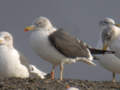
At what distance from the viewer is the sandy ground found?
35.3ft

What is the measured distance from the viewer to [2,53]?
12.3 metres

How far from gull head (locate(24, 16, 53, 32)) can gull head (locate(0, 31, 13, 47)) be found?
49 cm

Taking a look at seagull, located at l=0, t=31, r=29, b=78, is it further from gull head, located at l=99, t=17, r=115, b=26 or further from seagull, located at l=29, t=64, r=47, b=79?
gull head, located at l=99, t=17, r=115, b=26

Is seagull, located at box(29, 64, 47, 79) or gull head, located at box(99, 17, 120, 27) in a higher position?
gull head, located at box(99, 17, 120, 27)

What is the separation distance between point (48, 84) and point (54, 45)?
152cm

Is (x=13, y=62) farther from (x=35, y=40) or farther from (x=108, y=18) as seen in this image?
(x=108, y=18)

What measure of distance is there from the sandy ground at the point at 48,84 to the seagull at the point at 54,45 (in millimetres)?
774

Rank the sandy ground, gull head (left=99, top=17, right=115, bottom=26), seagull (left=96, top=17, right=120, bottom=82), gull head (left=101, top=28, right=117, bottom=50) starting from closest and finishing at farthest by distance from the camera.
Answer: the sandy ground, seagull (left=96, top=17, right=120, bottom=82), gull head (left=101, top=28, right=117, bottom=50), gull head (left=99, top=17, right=115, bottom=26)

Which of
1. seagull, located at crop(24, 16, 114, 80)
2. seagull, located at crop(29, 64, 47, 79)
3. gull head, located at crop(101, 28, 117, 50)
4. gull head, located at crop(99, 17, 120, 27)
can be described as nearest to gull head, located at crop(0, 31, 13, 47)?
seagull, located at crop(24, 16, 114, 80)

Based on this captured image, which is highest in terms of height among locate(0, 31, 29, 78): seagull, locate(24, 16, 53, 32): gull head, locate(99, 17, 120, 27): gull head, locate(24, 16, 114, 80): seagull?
locate(99, 17, 120, 27): gull head

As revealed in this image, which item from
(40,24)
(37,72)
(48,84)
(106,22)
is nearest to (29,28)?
(40,24)

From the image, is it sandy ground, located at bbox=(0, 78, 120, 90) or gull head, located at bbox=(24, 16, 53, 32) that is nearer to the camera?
sandy ground, located at bbox=(0, 78, 120, 90)

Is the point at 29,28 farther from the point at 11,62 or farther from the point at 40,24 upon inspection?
the point at 11,62

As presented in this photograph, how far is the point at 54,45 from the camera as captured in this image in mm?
12492
